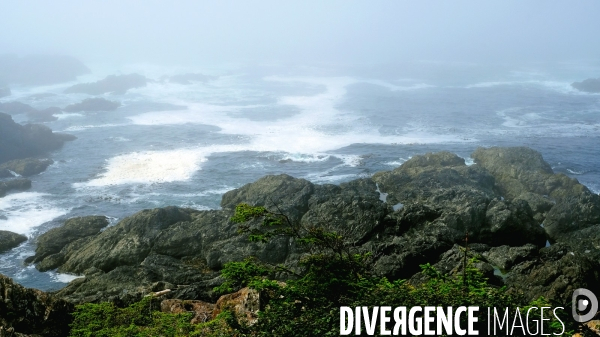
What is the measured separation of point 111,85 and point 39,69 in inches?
1517

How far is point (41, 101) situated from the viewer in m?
103

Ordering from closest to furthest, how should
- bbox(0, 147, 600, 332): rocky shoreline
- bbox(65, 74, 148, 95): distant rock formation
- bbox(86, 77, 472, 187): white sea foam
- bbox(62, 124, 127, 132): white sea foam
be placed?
bbox(0, 147, 600, 332): rocky shoreline
bbox(86, 77, 472, 187): white sea foam
bbox(62, 124, 127, 132): white sea foam
bbox(65, 74, 148, 95): distant rock formation

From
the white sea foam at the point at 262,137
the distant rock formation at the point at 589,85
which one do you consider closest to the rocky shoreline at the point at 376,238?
the white sea foam at the point at 262,137

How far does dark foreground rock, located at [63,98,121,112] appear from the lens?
9394 cm

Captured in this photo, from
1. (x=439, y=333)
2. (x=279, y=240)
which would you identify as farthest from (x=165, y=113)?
(x=439, y=333)

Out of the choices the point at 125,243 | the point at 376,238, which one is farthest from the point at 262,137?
the point at 376,238

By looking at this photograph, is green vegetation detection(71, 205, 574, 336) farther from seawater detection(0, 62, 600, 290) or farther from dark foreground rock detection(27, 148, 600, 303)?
seawater detection(0, 62, 600, 290)

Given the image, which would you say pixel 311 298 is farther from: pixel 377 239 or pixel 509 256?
pixel 377 239

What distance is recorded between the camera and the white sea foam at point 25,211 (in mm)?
40700

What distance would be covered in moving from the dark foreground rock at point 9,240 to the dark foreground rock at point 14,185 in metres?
12.8

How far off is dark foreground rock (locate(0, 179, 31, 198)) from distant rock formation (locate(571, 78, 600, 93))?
11088 centimetres

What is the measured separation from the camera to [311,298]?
12.9 m

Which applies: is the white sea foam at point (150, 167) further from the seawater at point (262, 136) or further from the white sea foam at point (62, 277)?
the white sea foam at point (62, 277)

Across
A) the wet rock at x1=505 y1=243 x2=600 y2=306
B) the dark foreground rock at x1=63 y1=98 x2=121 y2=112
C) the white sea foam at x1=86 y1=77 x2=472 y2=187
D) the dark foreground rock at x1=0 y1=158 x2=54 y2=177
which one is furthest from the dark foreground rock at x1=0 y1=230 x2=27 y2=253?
the dark foreground rock at x1=63 y1=98 x2=121 y2=112
